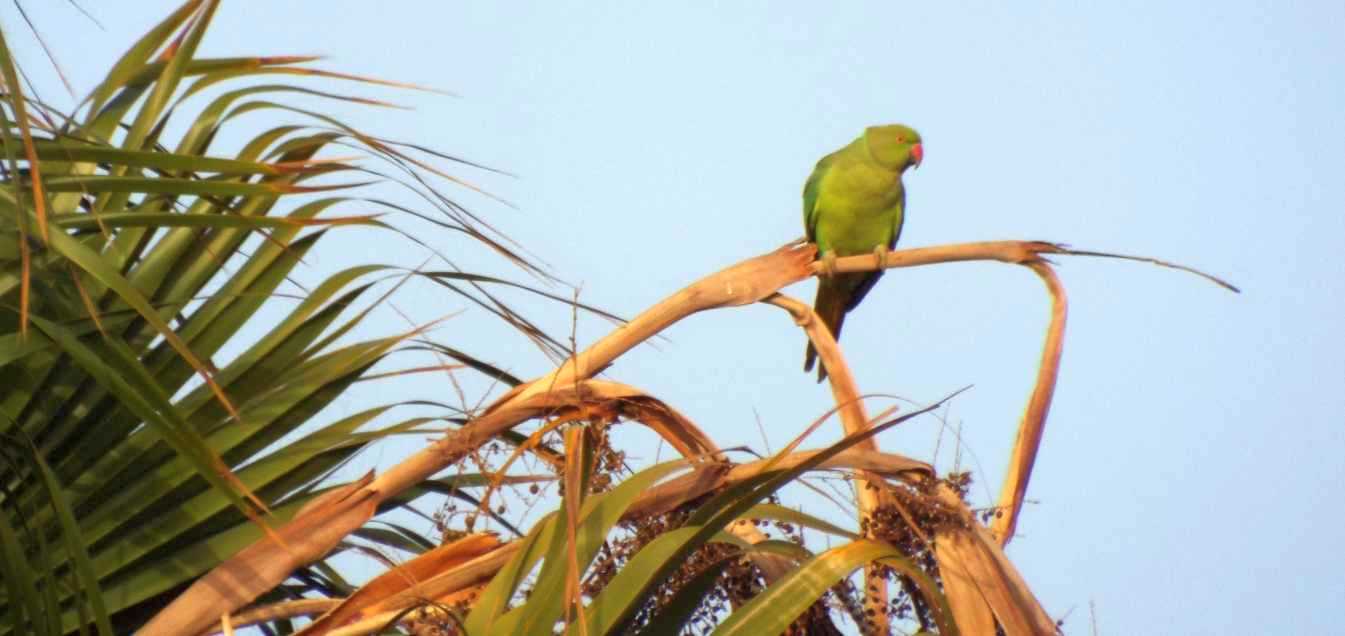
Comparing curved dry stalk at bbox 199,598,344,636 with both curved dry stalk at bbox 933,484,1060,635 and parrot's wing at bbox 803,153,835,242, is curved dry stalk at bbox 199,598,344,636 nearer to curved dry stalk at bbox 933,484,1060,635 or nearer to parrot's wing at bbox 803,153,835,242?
curved dry stalk at bbox 933,484,1060,635

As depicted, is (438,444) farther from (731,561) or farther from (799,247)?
(799,247)

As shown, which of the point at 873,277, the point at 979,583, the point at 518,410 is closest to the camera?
the point at 979,583

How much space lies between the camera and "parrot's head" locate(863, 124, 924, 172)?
5852 mm

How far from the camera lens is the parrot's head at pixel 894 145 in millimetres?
5852

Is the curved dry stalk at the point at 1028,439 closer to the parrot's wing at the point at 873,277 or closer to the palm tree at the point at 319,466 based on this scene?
the palm tree at the point at 319,466

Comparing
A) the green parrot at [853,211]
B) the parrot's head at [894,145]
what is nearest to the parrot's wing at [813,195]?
the green parrot at [853,211]

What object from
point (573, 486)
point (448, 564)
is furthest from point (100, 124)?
point (573, 486)

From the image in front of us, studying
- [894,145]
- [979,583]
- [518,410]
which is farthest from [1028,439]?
[894,145]

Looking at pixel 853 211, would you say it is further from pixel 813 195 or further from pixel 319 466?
pixel 319 466

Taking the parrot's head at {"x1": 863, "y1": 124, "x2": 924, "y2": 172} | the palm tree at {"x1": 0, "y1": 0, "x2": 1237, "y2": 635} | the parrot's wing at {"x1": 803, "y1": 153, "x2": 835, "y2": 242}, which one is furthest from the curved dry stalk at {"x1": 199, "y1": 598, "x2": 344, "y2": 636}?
the parrot's head at {"x1": 863, "y1": 124, "x2": 924, "y2": 172}

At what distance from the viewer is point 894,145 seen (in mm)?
5887

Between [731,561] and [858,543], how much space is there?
27 cm

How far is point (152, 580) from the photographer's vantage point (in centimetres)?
208

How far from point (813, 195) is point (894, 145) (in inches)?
16.4
